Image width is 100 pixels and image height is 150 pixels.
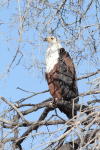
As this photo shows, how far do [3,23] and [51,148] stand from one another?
1.83m

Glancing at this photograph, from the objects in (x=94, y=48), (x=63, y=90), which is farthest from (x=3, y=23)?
(x=63, y=90)

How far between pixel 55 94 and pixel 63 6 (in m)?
1.87

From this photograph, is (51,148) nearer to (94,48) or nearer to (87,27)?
(94,48)

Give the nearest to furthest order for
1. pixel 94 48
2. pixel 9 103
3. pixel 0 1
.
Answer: pixel 94 48, pixel 0 1, pixel 9 103

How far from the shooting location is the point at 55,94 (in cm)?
448

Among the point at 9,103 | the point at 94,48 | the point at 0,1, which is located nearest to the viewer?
the point at 94,48

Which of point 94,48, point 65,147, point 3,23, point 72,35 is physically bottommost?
point 65,147

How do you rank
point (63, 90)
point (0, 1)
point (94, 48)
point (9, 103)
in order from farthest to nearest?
1. point (63, 90)
2. point (9, 103)
3. point (0, 1)
4. point (94, 48)

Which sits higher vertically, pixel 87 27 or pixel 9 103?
pixel 87 27

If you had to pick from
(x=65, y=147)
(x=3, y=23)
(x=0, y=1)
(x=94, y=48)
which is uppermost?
(x=0, y=1)

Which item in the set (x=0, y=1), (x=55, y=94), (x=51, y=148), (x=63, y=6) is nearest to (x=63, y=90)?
(x=55, y=94)

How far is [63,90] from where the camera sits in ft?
14.6

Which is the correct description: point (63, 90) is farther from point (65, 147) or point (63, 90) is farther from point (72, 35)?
point (72, 35)

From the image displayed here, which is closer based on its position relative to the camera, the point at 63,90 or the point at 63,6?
the point at 63,6
